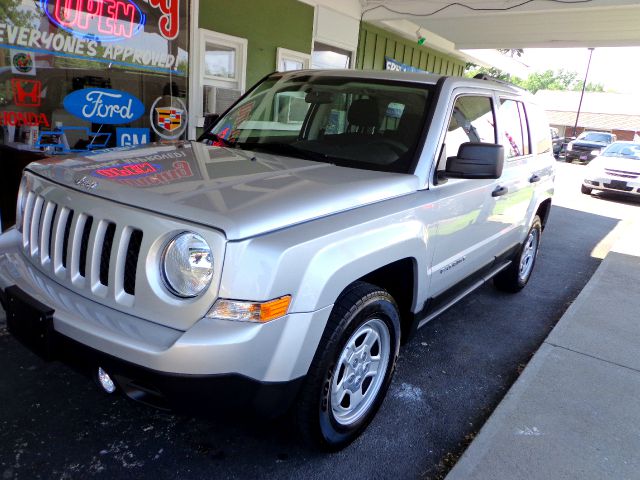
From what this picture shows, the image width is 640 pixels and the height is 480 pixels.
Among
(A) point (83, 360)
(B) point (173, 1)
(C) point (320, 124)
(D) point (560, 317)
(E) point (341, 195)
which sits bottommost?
(D) point (560, 317)

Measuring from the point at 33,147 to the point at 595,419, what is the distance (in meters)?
5.40

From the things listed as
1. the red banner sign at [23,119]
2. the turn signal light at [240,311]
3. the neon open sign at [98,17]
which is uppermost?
the neon open sign at [98,17]

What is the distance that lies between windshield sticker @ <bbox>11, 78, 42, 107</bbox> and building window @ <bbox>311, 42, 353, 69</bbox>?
4582mm

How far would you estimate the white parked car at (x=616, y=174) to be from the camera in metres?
12.8

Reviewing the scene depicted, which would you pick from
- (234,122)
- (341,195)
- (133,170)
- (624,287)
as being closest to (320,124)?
(234,122)

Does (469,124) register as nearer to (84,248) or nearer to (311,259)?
(311,259)

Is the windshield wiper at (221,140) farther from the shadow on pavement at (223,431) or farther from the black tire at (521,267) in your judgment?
the black tire at (521,267)

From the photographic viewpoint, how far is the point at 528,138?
15.2 ft

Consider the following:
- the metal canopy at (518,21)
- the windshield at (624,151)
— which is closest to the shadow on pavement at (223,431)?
the metal canopy at (518,21)

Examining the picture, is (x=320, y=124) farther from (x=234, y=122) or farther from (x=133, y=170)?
(x=133, y=170)

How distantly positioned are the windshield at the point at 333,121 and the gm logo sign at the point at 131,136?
8.93 ft

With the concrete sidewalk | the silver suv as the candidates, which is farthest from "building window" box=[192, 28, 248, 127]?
the concrete sidewalk

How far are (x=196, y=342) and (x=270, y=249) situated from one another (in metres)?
0.43

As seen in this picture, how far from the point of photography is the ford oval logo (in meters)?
5.55
